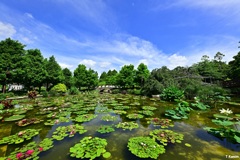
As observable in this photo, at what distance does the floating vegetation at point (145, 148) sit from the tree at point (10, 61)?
22167 millimetres

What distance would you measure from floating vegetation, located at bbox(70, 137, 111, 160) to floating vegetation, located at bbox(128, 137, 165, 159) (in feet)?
3.40

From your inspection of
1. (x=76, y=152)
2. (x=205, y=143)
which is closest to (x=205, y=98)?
(x=205, y=143)

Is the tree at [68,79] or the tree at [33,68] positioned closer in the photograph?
the tree at [33,68]

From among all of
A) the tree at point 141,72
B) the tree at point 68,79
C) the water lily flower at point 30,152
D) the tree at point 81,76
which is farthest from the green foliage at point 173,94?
the tree at point 68,79

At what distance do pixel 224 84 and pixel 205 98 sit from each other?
40.4 feet

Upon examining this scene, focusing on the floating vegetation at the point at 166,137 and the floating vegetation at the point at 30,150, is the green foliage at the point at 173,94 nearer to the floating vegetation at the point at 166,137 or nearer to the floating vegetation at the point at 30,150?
the floating vegetation at the point at 166,137

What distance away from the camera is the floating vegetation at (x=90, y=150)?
444 centimetres

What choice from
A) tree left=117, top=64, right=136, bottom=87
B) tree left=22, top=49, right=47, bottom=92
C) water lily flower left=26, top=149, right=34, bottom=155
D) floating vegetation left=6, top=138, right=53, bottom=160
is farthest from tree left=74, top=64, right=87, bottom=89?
water lily flower left=26, top=149, right=34, bottom=155

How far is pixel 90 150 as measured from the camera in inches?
185

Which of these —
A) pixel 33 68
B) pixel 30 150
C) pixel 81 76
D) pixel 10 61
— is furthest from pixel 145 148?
pixel 81 76

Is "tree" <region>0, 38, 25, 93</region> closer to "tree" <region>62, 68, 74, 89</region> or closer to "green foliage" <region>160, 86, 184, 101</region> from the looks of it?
"tree" <region>62, 68, 74, 89</region>

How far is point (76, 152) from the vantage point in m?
4.65

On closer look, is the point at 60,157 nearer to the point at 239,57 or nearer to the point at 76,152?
the point at 76,152

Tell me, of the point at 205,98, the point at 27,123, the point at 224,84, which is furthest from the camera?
the point at 224,84
